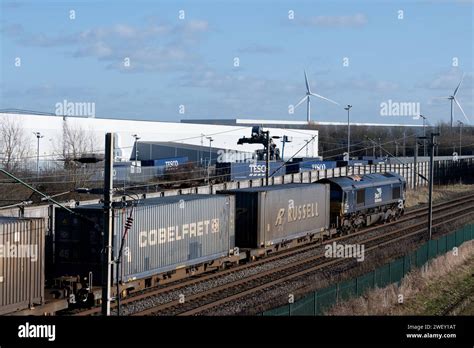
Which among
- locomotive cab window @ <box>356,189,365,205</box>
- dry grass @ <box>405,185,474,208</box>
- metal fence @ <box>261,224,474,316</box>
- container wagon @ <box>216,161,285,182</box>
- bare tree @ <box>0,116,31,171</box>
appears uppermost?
bare tree @ <box>0,116,31,171</box>

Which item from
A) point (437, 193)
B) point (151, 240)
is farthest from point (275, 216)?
point (437, 193)

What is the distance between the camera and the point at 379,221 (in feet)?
158

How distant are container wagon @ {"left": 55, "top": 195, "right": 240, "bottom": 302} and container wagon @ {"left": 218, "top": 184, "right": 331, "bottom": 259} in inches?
90.2

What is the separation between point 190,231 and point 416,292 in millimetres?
8387

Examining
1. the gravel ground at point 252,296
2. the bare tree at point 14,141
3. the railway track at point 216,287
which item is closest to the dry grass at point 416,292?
the gravel ground at point 252,296

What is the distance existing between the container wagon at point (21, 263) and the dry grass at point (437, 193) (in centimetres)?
4868

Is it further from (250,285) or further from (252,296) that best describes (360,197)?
(252,296)

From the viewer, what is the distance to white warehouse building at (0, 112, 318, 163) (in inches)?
2694

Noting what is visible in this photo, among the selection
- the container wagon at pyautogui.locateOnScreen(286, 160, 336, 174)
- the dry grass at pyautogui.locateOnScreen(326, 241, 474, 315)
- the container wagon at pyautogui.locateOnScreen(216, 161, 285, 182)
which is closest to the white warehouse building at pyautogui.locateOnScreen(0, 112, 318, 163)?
the container wagon at pyautogui.locateOnScreen(286, 160, 336, 174)

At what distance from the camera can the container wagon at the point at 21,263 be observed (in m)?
18.3

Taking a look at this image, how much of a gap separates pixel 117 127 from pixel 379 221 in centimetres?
4161

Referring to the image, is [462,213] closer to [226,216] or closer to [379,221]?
[379,221]

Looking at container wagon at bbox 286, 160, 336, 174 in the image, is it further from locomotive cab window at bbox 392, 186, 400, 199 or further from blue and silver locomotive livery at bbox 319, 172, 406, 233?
locomotive cab window at bbox 392, 186, 400, 199

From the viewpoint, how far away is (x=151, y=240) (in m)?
24.0
